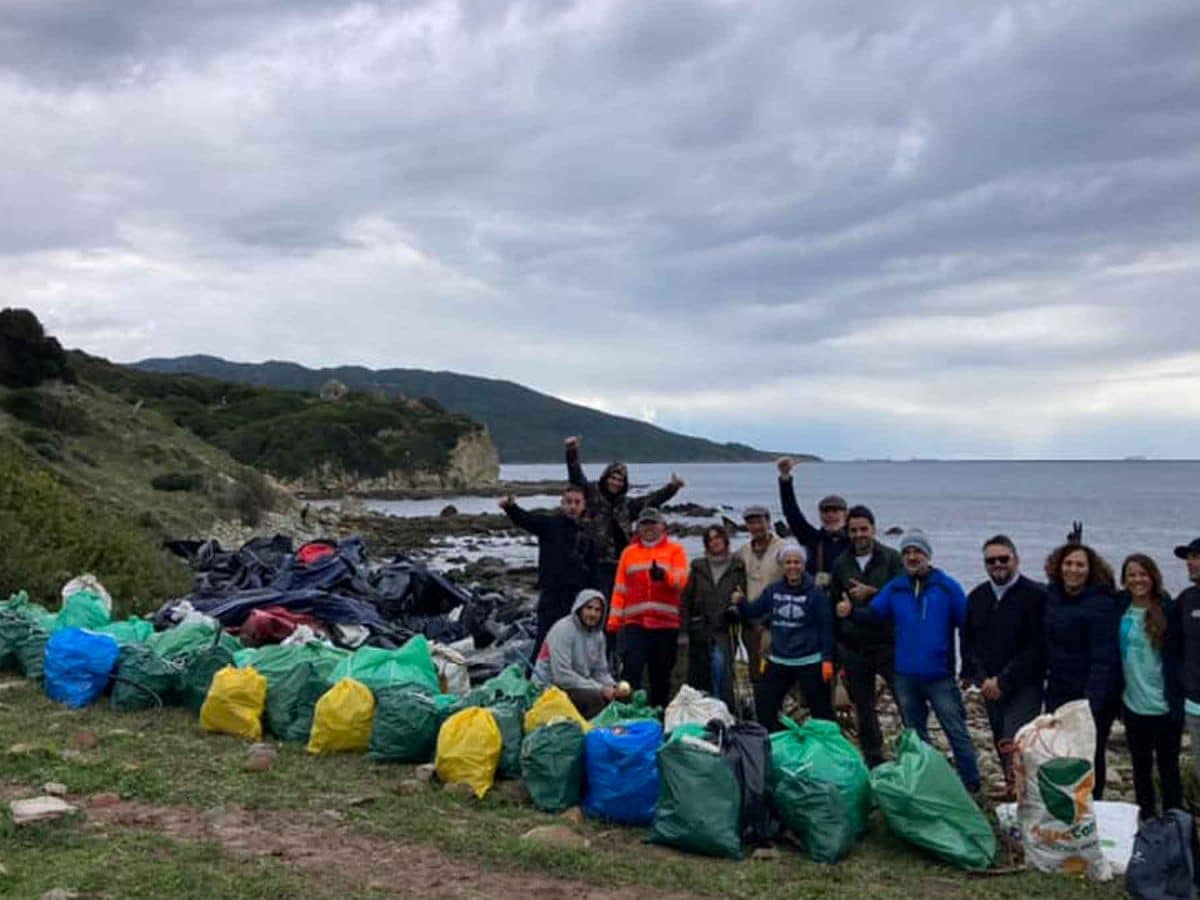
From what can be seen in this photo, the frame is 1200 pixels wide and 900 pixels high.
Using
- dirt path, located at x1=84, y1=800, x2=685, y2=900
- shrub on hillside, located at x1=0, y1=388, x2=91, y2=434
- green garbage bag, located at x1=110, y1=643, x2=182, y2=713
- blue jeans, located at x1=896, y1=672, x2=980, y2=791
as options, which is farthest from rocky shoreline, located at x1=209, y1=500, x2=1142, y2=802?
shrub on hillside, located at x1=0, y1=388, x2=91, y2=434

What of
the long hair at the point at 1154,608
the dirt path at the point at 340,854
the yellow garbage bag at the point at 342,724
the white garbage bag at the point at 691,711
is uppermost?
the long hair at the point at 1154,608

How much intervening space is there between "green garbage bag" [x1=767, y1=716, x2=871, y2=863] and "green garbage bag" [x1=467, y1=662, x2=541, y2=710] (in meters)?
1.79

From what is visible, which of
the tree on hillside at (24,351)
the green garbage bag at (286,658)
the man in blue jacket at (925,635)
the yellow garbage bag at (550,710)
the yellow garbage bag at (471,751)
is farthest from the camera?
the tree on hillside at (24,351)

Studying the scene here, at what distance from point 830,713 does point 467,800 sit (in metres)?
2.39

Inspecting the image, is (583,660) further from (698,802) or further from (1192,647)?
(1192,647)

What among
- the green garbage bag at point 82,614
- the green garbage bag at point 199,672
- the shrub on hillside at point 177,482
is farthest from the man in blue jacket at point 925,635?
the shrub on hillside at point 177,482

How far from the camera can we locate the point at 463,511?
6631 centimetres

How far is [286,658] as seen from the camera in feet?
27.3

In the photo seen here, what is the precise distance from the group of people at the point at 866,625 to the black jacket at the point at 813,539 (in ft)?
0.05

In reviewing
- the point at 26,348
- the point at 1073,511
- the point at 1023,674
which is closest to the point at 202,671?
the point at 1023,674

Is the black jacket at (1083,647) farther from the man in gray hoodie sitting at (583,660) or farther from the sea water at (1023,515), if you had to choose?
the sea water at (1023,515)

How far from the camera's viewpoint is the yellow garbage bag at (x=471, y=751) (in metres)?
6.55

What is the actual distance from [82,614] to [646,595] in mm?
5205

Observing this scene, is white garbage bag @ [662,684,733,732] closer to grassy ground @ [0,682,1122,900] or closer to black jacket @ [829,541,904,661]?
grassy ground @ [0,682,1122,900]
